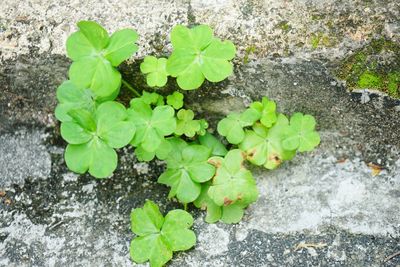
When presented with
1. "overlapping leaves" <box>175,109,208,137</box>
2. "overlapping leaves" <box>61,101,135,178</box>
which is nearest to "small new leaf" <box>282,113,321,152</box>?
"overlapping leaves" <box>175,109,208,137</box>

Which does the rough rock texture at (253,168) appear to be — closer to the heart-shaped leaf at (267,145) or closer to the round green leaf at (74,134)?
the heart-shaped leaf at (267,145)

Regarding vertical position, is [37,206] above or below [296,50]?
below

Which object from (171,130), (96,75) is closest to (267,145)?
(171,130)

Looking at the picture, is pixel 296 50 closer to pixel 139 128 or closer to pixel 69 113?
pixel 139 128

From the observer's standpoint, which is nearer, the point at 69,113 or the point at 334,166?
the point at 69,113

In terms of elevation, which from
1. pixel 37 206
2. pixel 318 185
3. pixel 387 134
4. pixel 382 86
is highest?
pixel 382 86

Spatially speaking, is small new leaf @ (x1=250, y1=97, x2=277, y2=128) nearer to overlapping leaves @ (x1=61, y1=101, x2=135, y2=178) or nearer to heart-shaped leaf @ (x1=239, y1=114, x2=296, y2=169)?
heart-shaped leaf @ (x1=239, y1=114, x2=296, y2=169)

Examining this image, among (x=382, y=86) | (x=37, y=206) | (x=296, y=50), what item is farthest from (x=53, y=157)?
(x=382, y=86)

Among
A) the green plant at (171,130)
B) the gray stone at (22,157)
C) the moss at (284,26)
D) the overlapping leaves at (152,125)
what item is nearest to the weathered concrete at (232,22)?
the moss at (284,26)
